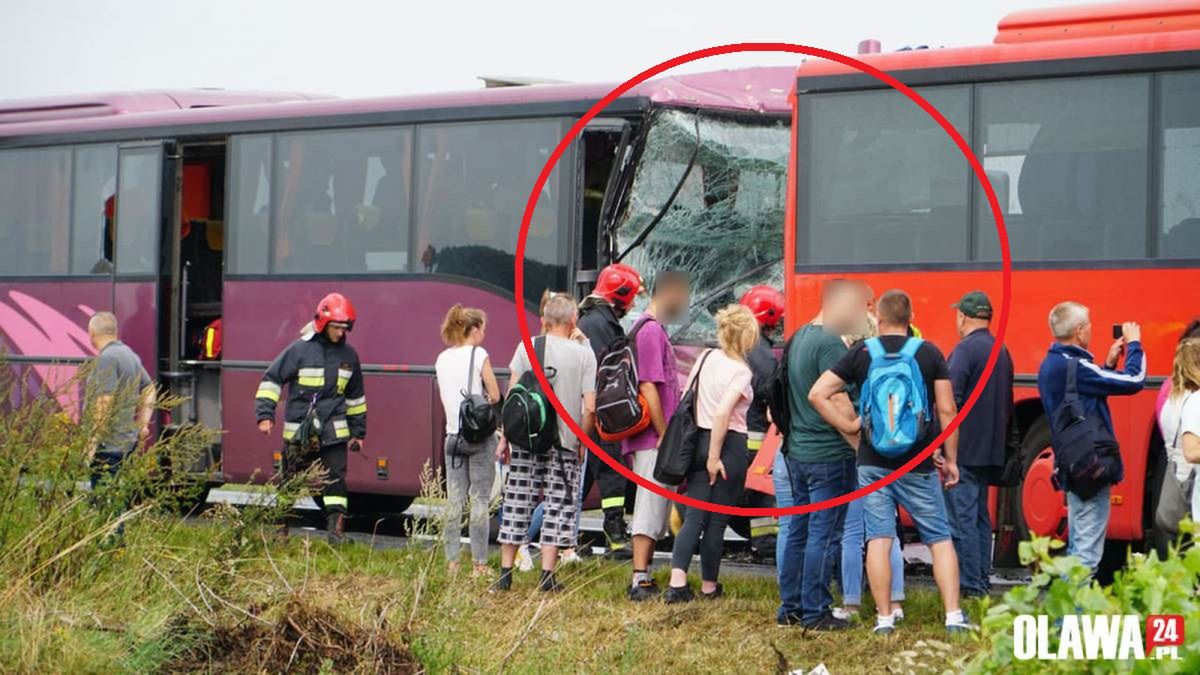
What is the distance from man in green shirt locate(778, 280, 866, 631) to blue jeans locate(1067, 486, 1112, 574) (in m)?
1.36

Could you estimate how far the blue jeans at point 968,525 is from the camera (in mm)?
10508

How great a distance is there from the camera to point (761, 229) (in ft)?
45.6

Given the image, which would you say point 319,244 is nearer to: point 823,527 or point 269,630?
point 823,527

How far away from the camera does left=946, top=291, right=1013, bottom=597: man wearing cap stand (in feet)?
34.5

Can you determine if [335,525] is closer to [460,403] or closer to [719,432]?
[460,403]

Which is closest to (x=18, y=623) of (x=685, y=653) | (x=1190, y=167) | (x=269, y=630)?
(x=269, y=630)

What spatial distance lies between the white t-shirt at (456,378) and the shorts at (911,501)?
3.11 m

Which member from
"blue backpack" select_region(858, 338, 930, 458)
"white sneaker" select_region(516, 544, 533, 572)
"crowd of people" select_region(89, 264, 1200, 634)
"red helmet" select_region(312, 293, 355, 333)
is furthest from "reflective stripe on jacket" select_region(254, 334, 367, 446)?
"blue backpack" select_region(858, 338, 930, 458)

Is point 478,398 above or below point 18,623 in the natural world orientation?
above

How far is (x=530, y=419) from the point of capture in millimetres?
10289

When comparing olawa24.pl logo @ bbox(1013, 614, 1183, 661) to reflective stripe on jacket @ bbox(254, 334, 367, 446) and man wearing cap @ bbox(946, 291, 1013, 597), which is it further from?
reflective stripe on jacket @ bbox(254, 334, 367, 446)

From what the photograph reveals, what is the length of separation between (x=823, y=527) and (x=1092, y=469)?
157 cm

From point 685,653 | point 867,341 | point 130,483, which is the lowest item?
point 685,653

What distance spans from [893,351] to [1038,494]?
11.2 ft
